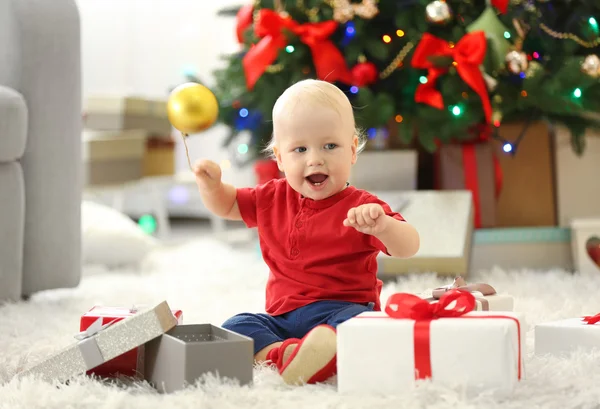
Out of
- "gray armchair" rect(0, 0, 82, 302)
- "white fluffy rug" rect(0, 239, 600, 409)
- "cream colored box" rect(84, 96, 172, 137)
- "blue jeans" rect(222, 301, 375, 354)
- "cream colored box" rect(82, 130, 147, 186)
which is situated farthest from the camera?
"cream colored box" rect(84, 96, 172, 137)

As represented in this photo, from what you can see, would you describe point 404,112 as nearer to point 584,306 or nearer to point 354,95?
point 354,95

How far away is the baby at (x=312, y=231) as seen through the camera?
1115mm

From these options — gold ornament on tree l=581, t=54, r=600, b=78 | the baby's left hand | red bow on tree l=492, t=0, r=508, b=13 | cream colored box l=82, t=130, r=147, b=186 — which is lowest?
the baby's left hand

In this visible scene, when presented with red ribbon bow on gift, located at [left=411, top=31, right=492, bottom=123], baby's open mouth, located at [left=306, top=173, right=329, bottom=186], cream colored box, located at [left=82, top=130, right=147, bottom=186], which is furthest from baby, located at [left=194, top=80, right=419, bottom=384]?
cream colored box, located at [left=82, top=130, right=147, bottom=186]

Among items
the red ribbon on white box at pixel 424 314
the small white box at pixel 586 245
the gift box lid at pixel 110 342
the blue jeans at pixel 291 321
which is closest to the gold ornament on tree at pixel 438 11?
the small white box at pixel 586 245

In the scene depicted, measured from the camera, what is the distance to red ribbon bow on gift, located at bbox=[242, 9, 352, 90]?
6.82ft

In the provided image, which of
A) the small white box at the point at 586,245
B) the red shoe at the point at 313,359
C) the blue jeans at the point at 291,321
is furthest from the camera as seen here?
the small white box at the point at 586,245

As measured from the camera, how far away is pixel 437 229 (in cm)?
190

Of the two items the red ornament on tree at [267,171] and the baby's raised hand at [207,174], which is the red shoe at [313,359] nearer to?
the baby's raised hand at [207,174]

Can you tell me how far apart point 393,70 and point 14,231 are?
1054 mm

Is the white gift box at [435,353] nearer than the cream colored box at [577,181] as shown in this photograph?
Yes

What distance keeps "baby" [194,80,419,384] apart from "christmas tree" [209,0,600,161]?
823mm

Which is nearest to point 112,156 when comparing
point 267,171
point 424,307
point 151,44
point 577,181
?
point 151,44

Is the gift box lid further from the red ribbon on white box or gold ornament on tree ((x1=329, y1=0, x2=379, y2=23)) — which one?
gold ornament on tree ((x1=329, y1=0, x2=379, y2=23))
